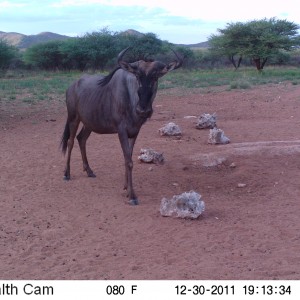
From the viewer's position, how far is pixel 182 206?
21.8 ft

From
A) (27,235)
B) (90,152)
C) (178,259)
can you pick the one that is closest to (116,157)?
(90,152)

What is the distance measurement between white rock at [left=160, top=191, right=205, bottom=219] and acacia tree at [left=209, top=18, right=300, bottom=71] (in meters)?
30.9

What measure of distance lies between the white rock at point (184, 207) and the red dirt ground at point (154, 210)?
4.8 inches

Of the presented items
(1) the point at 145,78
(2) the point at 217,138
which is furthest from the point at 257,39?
(1) the point at 145,78

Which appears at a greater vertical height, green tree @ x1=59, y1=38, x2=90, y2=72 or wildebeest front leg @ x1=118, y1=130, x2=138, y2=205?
green tree @ x1=59, y1=38, x2=90, y2=72

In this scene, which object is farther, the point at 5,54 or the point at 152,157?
the point at 5,54

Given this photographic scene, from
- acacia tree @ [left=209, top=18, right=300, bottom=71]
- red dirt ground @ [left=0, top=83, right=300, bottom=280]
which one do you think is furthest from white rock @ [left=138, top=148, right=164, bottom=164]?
acacia tree @ [left=209, top=18, right=300, bottom=71]

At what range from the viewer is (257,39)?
124ft

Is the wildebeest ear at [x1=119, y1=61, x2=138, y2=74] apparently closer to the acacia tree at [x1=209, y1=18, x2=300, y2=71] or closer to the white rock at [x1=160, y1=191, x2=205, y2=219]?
the white rock at [x1=160, y1=191, x2=205, y2=219]

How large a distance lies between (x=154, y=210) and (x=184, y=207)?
0.56 metres

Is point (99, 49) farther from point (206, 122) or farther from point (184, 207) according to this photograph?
point (184, 207)

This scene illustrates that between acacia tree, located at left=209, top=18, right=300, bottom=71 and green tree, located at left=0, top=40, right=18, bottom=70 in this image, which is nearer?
acacia tree, located at left=209, top=18, right=300, bottom=71

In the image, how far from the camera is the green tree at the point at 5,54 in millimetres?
42125

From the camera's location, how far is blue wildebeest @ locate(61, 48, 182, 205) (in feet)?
23.2
